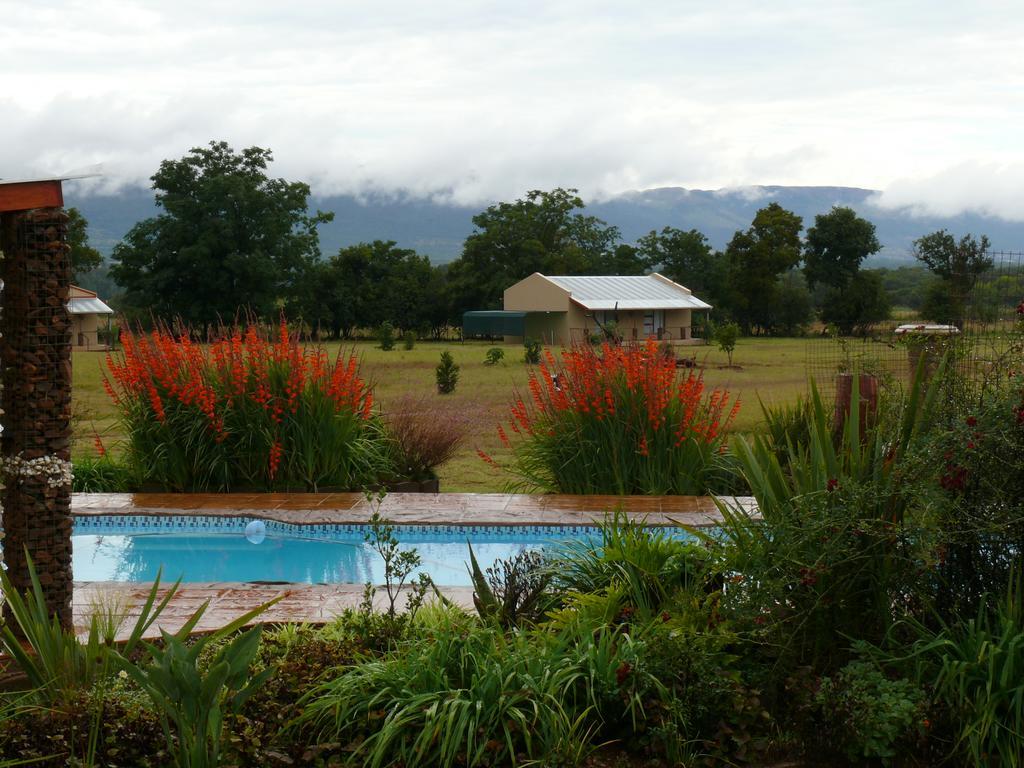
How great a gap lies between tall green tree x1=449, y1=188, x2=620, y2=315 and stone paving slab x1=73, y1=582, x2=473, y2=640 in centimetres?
4432

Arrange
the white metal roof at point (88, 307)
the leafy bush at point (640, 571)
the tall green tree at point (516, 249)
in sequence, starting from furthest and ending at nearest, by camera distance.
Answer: the tall green tree at point (516, 249) → the white metal roof at point (88, 307) → the leafy bush at point (640, 571)

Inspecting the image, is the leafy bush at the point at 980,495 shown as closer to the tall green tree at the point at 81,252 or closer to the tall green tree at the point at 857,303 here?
the tall green tree at the point at 81,252

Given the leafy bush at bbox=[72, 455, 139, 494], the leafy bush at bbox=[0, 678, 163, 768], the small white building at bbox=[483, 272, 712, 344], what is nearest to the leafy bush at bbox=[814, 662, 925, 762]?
the leafy bush at bbox=[0, 678, 163, 768]

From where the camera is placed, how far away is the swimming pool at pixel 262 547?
Result: 21.0 feet

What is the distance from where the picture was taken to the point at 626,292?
149 feet

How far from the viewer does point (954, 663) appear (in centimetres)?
298

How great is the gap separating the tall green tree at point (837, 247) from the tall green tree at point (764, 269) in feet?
7.69

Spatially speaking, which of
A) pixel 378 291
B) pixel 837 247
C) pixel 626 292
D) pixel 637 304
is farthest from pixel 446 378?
pixel 837 247

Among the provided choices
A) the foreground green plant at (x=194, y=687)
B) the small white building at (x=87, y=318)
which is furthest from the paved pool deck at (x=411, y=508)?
the small white building at (x=87, y=318)

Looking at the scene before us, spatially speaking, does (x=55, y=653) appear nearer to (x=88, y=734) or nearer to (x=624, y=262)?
(x=88, y=734)

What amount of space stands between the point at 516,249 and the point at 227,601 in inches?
1908

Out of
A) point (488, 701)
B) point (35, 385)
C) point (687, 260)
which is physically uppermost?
point (687, 260)

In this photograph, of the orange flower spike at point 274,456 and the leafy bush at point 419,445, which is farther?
A: the leafy bush at point 419,445

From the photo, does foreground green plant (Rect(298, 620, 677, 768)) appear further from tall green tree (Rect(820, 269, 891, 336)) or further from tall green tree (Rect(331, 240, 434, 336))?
tall green tree (Rect(820, 269, 891, 336))
